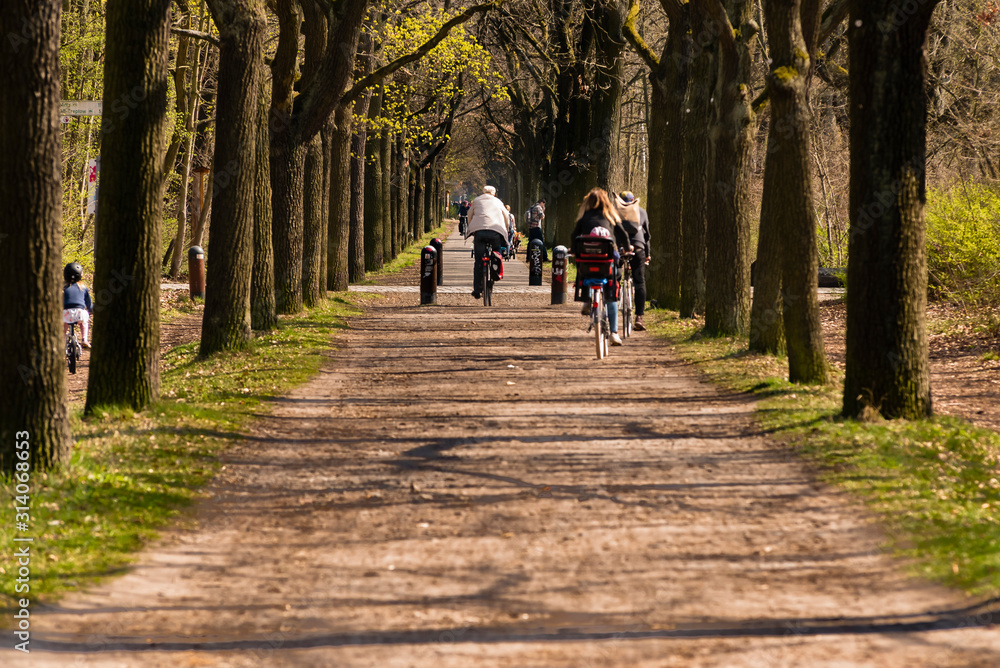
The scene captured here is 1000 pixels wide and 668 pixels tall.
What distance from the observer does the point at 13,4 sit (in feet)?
23.9

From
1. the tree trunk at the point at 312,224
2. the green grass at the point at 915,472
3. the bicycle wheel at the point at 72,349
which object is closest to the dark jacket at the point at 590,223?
the green grass at the point at 915,472

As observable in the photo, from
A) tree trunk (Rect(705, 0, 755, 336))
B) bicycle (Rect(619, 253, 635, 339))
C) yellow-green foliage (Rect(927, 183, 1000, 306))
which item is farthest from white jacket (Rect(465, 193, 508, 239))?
yellow-green foliage (Rect(927, 183, 1000, 306))

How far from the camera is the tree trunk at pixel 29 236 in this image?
735 centimetres

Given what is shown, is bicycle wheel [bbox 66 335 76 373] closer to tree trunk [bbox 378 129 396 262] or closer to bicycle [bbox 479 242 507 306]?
bicycle [bbox 479 242 507 306]

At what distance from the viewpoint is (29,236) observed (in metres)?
7.43

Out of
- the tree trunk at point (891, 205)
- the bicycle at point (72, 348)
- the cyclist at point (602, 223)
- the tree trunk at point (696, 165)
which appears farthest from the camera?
the tree trunk at point (696, 165)

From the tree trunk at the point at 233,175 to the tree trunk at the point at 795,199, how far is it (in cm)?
606

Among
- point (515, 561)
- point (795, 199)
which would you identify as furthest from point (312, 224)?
point (515, 561)

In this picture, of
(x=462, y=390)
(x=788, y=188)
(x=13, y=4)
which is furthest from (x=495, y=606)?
(x=788, y=188)

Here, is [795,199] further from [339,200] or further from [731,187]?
[339,200]

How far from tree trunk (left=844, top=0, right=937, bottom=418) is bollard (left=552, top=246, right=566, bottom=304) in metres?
12.1

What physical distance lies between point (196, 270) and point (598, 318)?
13.6 metres

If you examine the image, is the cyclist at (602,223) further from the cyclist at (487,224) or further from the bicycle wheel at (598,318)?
the cyclist at (487,224)

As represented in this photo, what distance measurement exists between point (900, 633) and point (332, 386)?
809 cm
